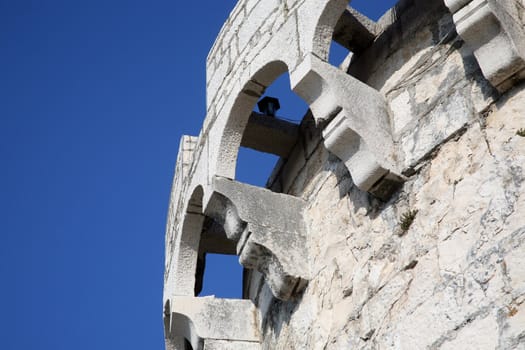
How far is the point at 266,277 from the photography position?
4973mm

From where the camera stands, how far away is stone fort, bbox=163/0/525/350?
3627mm

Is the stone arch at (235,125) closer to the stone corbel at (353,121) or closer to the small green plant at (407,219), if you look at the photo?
the stone corbel at (353,121)

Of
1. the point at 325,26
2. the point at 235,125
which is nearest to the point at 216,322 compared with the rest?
the point at 235,125

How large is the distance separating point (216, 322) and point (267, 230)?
890 millimetres

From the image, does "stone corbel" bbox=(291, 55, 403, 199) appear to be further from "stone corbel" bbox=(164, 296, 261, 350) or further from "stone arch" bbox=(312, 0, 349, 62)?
"stone corbel" bbox=(164, 296, 261, 350)

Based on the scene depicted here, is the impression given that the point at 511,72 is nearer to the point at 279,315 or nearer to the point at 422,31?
the point at 422,31

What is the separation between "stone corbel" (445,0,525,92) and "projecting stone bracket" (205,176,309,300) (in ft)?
5.18

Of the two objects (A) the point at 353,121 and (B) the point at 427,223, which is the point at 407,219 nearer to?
(B) the point at 427,223

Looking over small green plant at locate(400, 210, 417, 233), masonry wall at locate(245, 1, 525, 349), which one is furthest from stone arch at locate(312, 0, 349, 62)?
small green plant at locate(400, 210, 417, 233)

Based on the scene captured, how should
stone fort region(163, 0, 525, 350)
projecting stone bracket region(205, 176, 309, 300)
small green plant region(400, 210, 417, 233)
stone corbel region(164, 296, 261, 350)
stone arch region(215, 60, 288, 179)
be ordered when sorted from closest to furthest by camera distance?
stone fort region(163, 0, 525, 350), small green plant region(400, 210, 417, 233), projecting stone bracket region(205, 176, 309, 300), stone arch region(215, 60, 288, 179), stone corbel region(164, 296, 261, 350)

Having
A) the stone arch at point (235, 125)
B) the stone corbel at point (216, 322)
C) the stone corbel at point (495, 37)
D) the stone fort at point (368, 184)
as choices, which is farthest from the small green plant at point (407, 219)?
the stone corbel at point (216, 322)

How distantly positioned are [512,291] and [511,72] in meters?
0.93

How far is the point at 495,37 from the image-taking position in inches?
148

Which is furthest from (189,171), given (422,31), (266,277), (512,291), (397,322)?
(512,291)
